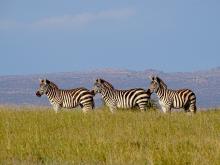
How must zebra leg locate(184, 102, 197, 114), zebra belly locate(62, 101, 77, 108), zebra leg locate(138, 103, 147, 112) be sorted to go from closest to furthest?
1. zebra leg locate(138, 103, 147, 112)
2. zebra leg locate(184, 102, 197, 114)
3. zebra belly locate(62, 101, 77, 108)

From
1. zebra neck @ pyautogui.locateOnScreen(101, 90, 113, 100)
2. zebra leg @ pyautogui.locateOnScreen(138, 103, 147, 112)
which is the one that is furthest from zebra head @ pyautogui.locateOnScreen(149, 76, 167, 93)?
zebra neck @ pyautogui.locateOnScreen(101, 90, 113, 100)

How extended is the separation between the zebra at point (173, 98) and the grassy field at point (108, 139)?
4777mm

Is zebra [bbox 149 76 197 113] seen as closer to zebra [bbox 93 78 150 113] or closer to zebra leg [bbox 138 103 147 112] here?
zebra [bbox 93 78 150 113]

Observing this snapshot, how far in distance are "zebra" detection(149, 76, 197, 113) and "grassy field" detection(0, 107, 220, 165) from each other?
4.78m

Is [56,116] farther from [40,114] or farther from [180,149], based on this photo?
[180,149]

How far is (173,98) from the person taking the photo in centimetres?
2638

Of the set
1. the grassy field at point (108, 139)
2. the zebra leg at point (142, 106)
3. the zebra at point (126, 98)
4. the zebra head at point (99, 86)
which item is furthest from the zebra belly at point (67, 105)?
the grassy field at point (108, 139)

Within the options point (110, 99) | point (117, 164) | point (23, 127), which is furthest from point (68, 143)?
point (110, 99)

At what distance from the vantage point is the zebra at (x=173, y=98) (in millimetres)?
26312

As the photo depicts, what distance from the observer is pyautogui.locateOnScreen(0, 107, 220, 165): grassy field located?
12641 mm

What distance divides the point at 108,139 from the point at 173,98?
11.7m

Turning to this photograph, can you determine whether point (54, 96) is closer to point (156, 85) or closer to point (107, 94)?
point (107, 94)

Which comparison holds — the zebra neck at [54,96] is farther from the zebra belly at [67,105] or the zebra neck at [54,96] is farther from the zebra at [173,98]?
the zebra at [173,98]

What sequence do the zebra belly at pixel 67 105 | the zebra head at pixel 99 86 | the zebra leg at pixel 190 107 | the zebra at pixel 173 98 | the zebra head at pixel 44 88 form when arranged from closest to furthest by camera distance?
1. the zebra at pixel 173 98
2. the zebra leg at pixel 190 107
3. the zebra belly at pixel 67 105
4. the zebra head at pixel 99 86
5. the zebra head at pixel 44 88
